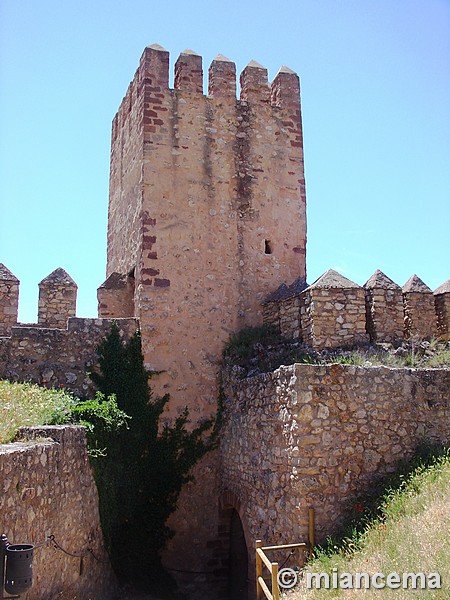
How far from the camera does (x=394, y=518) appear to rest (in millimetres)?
6891

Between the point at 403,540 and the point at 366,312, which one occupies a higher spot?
the point at 366,312

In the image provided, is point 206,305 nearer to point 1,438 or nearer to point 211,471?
point 211,471

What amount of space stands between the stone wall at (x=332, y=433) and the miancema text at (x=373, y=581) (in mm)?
956

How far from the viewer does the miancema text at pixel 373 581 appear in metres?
5.33

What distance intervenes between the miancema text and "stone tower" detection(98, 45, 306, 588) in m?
3.91

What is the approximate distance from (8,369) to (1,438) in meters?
3.71

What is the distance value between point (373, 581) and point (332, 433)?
2.19 meters

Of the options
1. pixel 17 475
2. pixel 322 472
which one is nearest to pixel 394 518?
pixel 322 472

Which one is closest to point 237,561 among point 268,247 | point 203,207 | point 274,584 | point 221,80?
point 274,584

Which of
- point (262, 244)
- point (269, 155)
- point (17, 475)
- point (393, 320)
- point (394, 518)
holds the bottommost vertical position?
point (394, 518)

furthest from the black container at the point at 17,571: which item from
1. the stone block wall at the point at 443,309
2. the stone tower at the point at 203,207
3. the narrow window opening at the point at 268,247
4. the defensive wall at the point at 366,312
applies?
the narrow window opening at the point at 268,247

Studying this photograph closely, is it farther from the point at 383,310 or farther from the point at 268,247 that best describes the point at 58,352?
the point at 383,310

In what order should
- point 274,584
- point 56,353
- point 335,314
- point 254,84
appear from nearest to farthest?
point 274,584
point 335,314
point 56,353
point 254,84

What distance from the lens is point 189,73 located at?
11.8 metres
